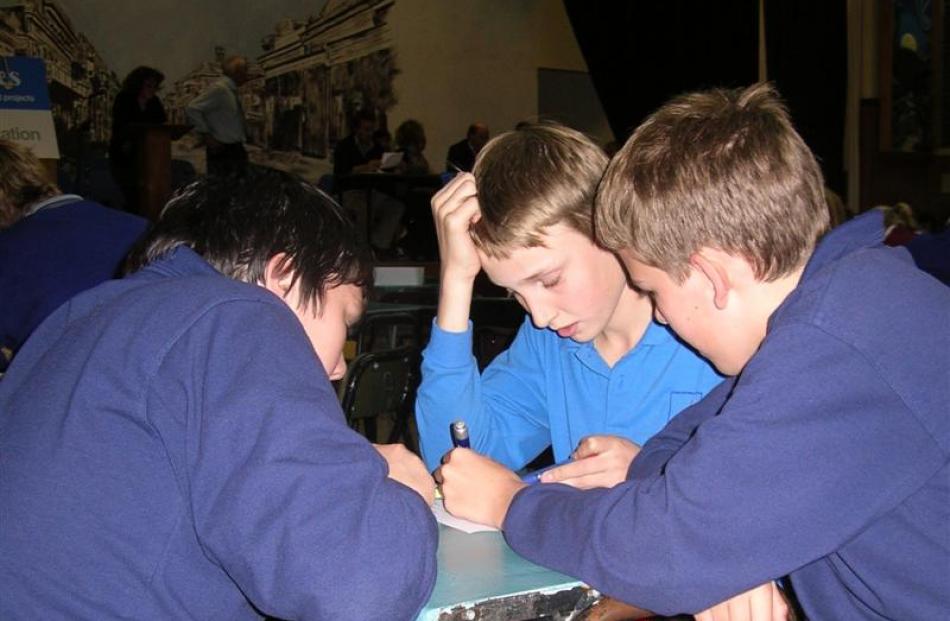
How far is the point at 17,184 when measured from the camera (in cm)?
349

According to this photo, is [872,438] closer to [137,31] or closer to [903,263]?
[903,263]

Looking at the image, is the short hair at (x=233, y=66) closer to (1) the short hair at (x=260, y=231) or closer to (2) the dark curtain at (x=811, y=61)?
(2) the dark curtain at (x=811, y=61)

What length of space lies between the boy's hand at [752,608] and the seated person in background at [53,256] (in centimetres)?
265

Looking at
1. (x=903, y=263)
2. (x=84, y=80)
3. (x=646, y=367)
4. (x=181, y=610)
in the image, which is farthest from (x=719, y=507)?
(x=84, y=80)

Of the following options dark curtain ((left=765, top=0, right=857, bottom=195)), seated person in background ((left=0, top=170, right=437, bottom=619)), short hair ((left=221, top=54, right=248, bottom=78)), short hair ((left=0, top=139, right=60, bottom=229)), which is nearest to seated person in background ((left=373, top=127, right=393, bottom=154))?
short hair ((left=221, top=54, right=248, bottom=78))

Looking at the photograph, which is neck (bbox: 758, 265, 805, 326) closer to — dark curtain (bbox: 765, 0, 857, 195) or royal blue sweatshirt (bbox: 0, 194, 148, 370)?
royal blue sweatshirt (bbox: 0, 194, 148, 370)

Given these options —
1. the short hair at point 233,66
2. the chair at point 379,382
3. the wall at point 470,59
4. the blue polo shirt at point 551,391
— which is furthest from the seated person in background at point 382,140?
the blue polo shirt at point 551,391

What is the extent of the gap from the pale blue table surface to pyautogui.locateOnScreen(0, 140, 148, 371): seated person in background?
93.9 inches

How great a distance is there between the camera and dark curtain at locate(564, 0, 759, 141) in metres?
7.59

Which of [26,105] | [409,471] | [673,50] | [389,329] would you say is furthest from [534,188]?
[673,50]

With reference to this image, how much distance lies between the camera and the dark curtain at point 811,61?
25.8 ft

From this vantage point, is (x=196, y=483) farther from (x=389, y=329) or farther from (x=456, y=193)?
(x=389, y=329)

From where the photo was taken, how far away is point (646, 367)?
179 centimetres

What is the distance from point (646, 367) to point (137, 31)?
27.7ft
